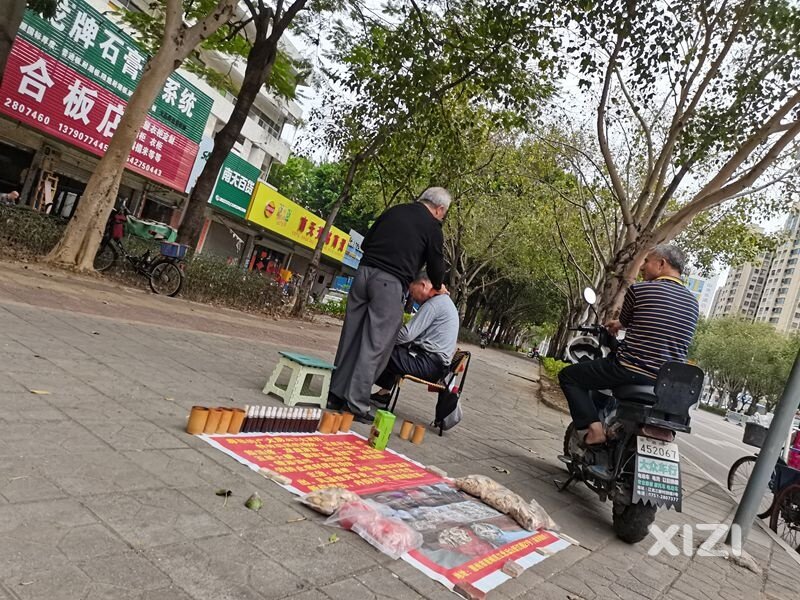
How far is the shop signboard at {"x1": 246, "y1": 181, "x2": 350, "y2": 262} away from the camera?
23719mm

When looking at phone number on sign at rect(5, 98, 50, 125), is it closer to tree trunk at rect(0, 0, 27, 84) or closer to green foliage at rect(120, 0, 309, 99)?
green foliage at rect(120, 0, 309, 99)

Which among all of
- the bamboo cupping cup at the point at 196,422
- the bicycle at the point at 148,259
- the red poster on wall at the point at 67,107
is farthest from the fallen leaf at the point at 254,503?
the red poster on wall at the point at 67,107

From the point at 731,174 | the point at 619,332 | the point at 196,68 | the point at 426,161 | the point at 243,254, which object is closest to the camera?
Answer: the point at 619,332

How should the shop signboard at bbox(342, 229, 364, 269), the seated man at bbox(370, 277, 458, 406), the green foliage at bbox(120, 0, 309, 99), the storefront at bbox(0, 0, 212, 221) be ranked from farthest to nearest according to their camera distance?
the shop signboard at bbox(342, 229, 364, 269), the green foliage at bbox(120, 0, 309, 99), the storefront at bbox(0, 0, 212, 221), the seated man at bbox(370, 277, 458, 406)

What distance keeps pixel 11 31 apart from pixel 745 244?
73.4 ft

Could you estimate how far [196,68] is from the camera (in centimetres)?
1497

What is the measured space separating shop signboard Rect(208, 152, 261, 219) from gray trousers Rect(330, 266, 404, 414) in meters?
17.0

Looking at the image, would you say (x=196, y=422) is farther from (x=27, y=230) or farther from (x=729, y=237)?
(x=729, y=237)

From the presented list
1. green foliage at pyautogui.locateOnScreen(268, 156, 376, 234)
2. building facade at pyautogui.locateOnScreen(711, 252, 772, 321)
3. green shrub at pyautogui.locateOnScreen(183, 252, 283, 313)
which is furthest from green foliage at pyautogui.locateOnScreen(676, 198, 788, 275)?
building facade at pyautogui.locateOnScreen(711, 252, 772, 321)

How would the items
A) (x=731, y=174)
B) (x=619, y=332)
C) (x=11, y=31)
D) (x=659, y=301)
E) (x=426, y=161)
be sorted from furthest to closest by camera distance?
(x=426, y=161), (x=731, y=174), (x=11, y=31), (x=619, y=332), (x=659, y=301)

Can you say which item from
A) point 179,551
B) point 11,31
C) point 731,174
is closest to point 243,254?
point 11,31

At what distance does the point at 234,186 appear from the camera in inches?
875

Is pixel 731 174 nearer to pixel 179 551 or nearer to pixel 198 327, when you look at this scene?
pixel 198 327

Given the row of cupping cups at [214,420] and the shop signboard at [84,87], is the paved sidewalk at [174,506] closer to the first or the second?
the row of cupping cups at [214,420]
